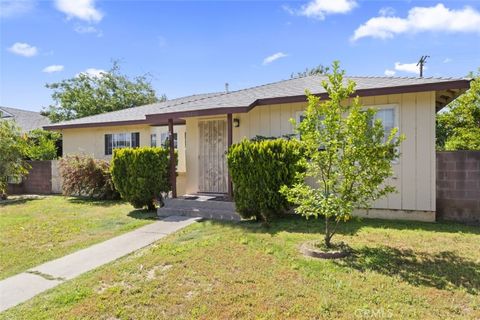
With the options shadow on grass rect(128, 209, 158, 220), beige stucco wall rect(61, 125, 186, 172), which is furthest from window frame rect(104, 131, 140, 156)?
shadow on grass rect(128, 209, 158, 220)

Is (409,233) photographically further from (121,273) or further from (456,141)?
(456,141)

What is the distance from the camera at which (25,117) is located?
2705 centimetres

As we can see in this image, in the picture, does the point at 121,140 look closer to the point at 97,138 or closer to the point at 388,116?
the point at 97,138

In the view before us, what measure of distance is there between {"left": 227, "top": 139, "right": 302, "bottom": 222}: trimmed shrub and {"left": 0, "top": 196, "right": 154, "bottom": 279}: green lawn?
277 centimetres

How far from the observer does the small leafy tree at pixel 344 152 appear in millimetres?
4848

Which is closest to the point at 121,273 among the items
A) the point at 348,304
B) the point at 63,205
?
the point at 348,304

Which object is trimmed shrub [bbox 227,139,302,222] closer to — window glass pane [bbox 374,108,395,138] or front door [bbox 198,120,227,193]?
window glass pane [bbox 374,108,395,138]

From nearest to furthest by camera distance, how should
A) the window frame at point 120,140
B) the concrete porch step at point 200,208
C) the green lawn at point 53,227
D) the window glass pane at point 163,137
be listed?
1. the green lawn at point 53,227
2. the concrete porch step at point 200,208
3. the window glass pane at point 163,137
4. the window frame at point 120,140

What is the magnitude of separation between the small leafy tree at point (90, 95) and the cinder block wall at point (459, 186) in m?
26.2

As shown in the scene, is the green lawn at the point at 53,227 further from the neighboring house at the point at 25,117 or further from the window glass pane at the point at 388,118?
the neighboring house at the point at 25,117

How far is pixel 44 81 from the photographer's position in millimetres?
27906

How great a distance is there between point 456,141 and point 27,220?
18.6m

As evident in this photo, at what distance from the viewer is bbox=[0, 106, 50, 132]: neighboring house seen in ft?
82.2

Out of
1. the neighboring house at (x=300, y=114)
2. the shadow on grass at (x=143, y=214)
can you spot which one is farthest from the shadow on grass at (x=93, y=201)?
the neighboring house at (x=300, y=114)
